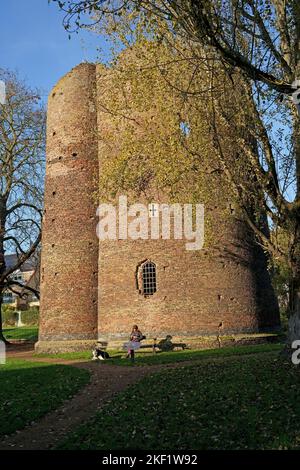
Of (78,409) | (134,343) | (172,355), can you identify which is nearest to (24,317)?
(134,343)

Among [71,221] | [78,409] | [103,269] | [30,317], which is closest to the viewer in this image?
[78,409]

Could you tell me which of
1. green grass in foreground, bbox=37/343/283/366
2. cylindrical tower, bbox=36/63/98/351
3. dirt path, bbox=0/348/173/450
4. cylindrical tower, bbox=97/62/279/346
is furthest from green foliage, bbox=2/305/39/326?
dirt path, bbox=0/348/173/450

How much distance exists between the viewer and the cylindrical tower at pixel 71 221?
22906 millimetres

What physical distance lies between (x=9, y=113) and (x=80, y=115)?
6.30m

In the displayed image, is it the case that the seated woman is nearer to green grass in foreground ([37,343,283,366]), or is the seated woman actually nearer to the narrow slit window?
green grass in foreground ([37,343,283,366])

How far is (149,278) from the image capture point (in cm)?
2155

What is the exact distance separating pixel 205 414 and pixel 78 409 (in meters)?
3.08

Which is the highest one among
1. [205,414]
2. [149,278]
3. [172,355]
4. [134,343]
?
[149,278]

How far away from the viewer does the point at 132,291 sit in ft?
70.9

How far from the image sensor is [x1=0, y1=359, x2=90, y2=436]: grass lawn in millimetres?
9734

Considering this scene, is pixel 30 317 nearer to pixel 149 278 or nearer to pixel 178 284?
pixel 149 278

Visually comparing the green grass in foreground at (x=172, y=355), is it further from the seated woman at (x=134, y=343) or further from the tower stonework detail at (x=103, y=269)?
the tower stonework detail at (x=103, y=269)

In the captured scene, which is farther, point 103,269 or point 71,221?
point 71,221

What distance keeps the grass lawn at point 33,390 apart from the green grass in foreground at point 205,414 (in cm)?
137
